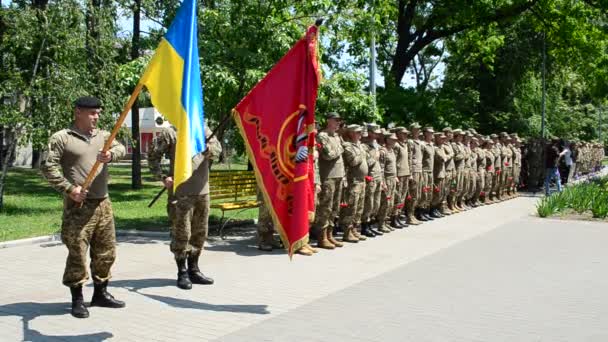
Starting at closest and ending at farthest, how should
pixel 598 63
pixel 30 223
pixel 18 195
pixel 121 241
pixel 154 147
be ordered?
pixel 154 147 < pixel 121 241 < pixel 30 223 < pixel 18 195 < pixel 598 63

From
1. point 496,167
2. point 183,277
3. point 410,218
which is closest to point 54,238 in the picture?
point 183,277

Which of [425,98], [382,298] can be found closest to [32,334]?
[382,298]

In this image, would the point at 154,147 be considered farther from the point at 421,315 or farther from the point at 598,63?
the point at 598,63

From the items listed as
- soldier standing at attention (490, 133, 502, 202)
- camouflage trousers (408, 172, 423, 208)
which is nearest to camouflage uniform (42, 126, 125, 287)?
camouflage trousers (408, 172, 423, 208)

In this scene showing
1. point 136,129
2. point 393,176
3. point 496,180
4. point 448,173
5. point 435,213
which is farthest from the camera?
point 136,129

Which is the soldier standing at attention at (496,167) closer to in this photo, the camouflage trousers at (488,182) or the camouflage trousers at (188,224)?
the camouflage trousers at (488,182)

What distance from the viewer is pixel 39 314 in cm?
624

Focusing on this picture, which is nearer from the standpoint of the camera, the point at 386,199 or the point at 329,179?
the point at 329,179

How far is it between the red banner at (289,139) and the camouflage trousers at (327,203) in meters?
3.39

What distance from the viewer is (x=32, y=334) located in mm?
5574

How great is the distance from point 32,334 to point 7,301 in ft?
4.59

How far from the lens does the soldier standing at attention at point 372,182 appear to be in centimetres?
1180

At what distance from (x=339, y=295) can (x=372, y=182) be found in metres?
4.85

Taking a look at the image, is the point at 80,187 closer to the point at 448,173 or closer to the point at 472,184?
the point at 448,173
